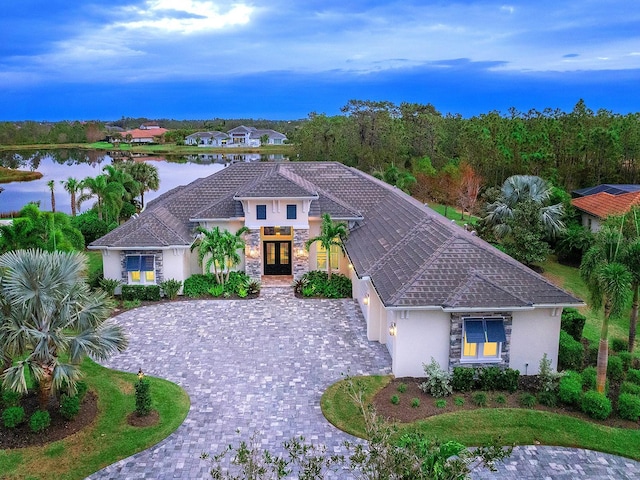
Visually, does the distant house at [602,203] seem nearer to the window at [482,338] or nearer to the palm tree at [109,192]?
the window at [482,338]

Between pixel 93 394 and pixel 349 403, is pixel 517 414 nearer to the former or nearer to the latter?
pixel 349 403

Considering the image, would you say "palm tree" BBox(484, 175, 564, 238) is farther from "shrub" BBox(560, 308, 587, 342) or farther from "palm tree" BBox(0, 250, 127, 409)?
"palm tree" BBox(0, 250, 127, 409)

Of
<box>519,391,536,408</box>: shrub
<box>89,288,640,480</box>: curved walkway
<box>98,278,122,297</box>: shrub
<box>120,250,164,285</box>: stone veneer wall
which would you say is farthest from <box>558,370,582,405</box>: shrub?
<box>98,278,122,297</box>: shrub

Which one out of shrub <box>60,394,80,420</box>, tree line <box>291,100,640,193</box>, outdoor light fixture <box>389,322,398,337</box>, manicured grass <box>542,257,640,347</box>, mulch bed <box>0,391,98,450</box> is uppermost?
tree line <box>291,100,640,193</box>

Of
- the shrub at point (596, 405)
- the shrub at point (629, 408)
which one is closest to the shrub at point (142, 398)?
the shrub at point (596, 405)

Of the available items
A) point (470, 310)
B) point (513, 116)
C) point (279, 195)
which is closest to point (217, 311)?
point (279, 195)
